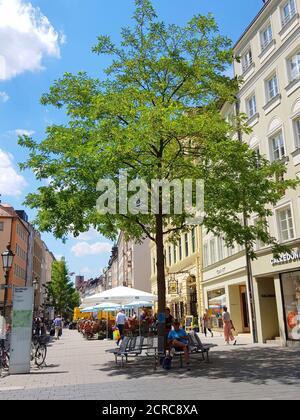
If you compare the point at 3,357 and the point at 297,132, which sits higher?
the point at 297,132

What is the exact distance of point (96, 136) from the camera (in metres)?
13.6

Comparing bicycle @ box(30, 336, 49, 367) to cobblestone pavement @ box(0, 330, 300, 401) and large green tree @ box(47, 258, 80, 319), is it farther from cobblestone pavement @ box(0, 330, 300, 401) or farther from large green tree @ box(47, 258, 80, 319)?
large green tree @ box(47, 258, 80, 319)

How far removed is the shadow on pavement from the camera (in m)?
10.5

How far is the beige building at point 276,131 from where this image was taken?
19.6 metres

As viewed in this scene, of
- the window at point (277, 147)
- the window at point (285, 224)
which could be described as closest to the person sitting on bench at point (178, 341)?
the window at point (285, 224)

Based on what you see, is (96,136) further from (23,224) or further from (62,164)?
(23,224)

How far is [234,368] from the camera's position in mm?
12328

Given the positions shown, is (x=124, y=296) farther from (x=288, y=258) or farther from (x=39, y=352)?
(x=288, y=258)

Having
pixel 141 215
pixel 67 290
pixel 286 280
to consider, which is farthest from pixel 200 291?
pixel 67 290

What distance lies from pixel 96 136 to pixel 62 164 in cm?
140

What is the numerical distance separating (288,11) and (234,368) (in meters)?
16.8

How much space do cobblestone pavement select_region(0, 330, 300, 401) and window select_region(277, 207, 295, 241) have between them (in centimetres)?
629

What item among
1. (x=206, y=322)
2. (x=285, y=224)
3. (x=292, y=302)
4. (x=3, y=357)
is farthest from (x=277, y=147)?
(x=3, y=357)

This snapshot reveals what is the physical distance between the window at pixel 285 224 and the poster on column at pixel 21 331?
11813 mm
